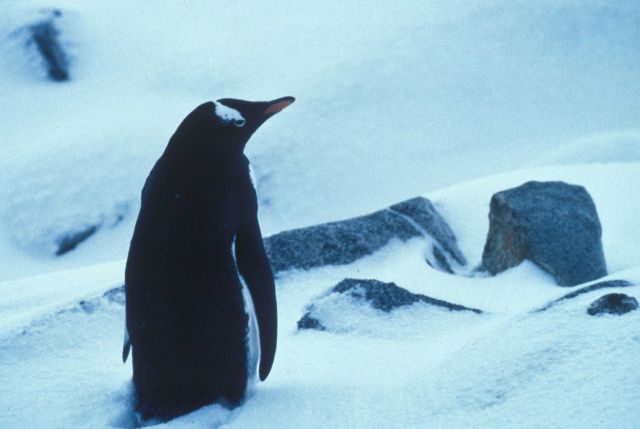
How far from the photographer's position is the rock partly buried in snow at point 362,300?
2.45 m

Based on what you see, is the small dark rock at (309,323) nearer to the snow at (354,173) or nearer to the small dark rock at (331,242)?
the snow at (354,173)

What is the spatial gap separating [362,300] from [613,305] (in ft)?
3.37

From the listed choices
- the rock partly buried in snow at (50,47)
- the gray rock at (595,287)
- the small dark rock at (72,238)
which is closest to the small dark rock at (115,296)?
the gray rock at (595,287)

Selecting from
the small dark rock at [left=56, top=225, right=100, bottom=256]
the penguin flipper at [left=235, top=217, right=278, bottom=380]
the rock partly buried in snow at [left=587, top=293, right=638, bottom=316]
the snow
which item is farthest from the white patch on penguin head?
the small dark rock at [left=56, top=225, right=100, bottom=256]

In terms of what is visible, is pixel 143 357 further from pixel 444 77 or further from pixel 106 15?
pixel 106 15

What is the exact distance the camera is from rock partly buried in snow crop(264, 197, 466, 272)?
3.33 meters

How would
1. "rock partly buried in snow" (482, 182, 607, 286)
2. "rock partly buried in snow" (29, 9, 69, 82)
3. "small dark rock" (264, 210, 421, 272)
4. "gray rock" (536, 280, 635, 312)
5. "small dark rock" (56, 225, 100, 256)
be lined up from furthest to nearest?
"rock partly buried in snow" (29, 9, 69, 82), "small dark rock" (56, 225, 100, 256), "rock partly buried in snow" (482, 182, 607, 286), "small dark rock" (264, 210, 421, 272), "gray rock" (536, 280, 635, 312)

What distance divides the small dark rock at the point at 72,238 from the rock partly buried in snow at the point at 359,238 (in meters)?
4.85

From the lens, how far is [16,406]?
5.67 feet

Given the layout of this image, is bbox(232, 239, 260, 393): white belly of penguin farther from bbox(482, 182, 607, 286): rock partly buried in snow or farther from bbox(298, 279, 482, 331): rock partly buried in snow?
bbox(482, 182, 607, 286): rock partly buried in snow

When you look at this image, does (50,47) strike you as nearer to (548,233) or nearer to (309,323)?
(548,233)

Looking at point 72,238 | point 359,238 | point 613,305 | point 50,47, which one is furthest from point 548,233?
point 50,47

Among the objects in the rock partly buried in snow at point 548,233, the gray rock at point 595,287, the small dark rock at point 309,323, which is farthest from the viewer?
the rock partly buried in snow at point 548,233

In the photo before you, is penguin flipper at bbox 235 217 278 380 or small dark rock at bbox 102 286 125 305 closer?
penguin flipper at bbox 235 217 278 380
